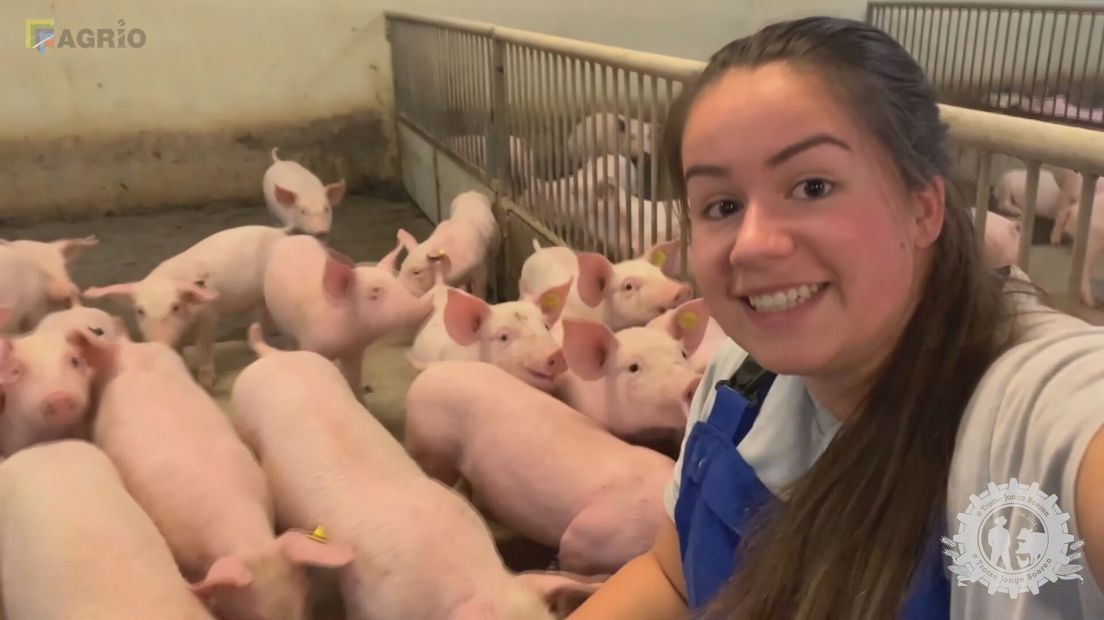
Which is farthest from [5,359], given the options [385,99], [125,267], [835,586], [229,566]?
[385,99]

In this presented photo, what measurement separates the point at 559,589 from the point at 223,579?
0.46 m

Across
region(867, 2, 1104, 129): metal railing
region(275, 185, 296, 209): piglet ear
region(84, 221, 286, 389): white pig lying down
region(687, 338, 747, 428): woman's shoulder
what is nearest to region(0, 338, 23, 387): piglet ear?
region(84, 221, 286, 389): white pig lying down

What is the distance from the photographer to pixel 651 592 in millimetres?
1087

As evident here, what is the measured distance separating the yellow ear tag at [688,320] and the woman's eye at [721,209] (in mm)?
1189

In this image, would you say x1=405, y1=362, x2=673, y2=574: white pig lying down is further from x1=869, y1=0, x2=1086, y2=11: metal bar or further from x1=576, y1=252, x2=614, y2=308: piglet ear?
x1=869, y1=0, x2=1086, y2=11: metal bar

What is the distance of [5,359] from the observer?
198 centimetres

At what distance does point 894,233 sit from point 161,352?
1.78 m

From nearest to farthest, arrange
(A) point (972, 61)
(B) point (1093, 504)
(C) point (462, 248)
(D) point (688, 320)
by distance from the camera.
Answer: (B) point (1093, 504) < (D) point (688, 320) < (C) point (462, 248) < (A) point (972, 61)

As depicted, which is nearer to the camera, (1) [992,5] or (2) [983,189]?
(2) [983,189]

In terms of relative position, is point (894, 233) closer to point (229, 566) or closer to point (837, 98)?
point (837, 98)

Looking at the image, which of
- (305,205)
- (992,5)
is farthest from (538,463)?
(992,5)

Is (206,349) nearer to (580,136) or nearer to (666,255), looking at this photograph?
(580,136)

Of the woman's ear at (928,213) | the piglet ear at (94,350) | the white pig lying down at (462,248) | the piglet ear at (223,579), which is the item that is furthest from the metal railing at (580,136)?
the piglet ear at (94,350)

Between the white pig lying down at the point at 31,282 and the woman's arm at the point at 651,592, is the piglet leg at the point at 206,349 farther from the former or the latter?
the woman's arm at the point at 651,592
